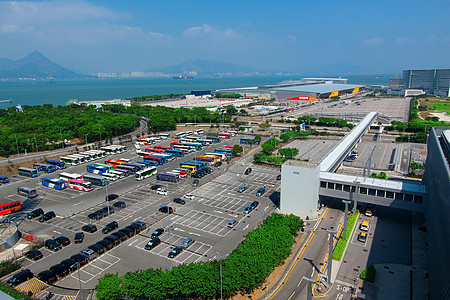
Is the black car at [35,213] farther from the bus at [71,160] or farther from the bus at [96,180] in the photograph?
the bus at [71,160]

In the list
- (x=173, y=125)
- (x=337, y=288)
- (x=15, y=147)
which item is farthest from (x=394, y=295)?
(x=173, y=125)

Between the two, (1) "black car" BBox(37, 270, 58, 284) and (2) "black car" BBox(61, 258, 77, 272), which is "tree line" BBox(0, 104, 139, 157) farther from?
(1) "black car" BBox(37, 270, 58, 284)

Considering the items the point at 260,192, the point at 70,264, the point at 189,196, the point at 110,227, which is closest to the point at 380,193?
the point at 260,192

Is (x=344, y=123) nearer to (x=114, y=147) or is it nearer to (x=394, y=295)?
Answer: (x=114, y=147)

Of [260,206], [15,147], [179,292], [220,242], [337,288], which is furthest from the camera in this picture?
[15,147]

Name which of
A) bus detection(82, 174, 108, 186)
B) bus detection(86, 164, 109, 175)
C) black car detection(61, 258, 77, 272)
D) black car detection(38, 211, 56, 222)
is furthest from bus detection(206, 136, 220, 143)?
black car detection(61, 258, 77, 272)

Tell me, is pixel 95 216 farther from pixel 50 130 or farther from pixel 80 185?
pixel 50 130
